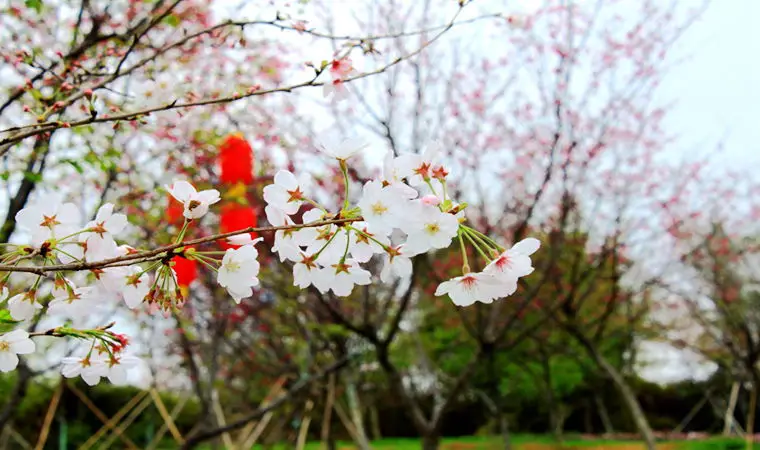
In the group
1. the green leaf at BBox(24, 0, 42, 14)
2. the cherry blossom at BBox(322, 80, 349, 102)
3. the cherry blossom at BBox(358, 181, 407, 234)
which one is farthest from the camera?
the green leaf at BBox(24, 0, 42, 14)

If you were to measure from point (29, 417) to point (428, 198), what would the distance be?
1581cm

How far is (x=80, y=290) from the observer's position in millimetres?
947

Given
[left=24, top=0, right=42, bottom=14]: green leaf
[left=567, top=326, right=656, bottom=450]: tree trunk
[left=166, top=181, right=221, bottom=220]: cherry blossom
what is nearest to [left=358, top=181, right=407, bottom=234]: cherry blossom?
[left=166, top=181, right=221, bottom=220]: cherry blossom

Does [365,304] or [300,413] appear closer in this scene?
[365,304]

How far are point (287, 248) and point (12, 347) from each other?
454 millimetres

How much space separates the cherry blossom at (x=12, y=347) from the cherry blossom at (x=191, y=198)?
0.33m

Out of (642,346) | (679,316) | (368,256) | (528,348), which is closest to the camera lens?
(368,256)

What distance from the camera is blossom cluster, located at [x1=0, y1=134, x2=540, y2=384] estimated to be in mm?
762

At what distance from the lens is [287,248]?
880mm

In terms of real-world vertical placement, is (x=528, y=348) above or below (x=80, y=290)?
above

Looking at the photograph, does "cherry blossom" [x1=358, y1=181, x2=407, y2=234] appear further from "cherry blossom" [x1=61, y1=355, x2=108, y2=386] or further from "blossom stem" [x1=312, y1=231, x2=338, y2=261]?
"cherry blossom" [x1=61, y1=355, x2=108, y2=386]

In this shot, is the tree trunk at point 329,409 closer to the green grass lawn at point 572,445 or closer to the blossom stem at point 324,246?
the green grass lawn at point 572,445

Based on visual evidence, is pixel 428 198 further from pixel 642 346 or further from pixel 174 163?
pixel 642 346

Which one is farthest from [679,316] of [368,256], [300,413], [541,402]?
[368,256]
